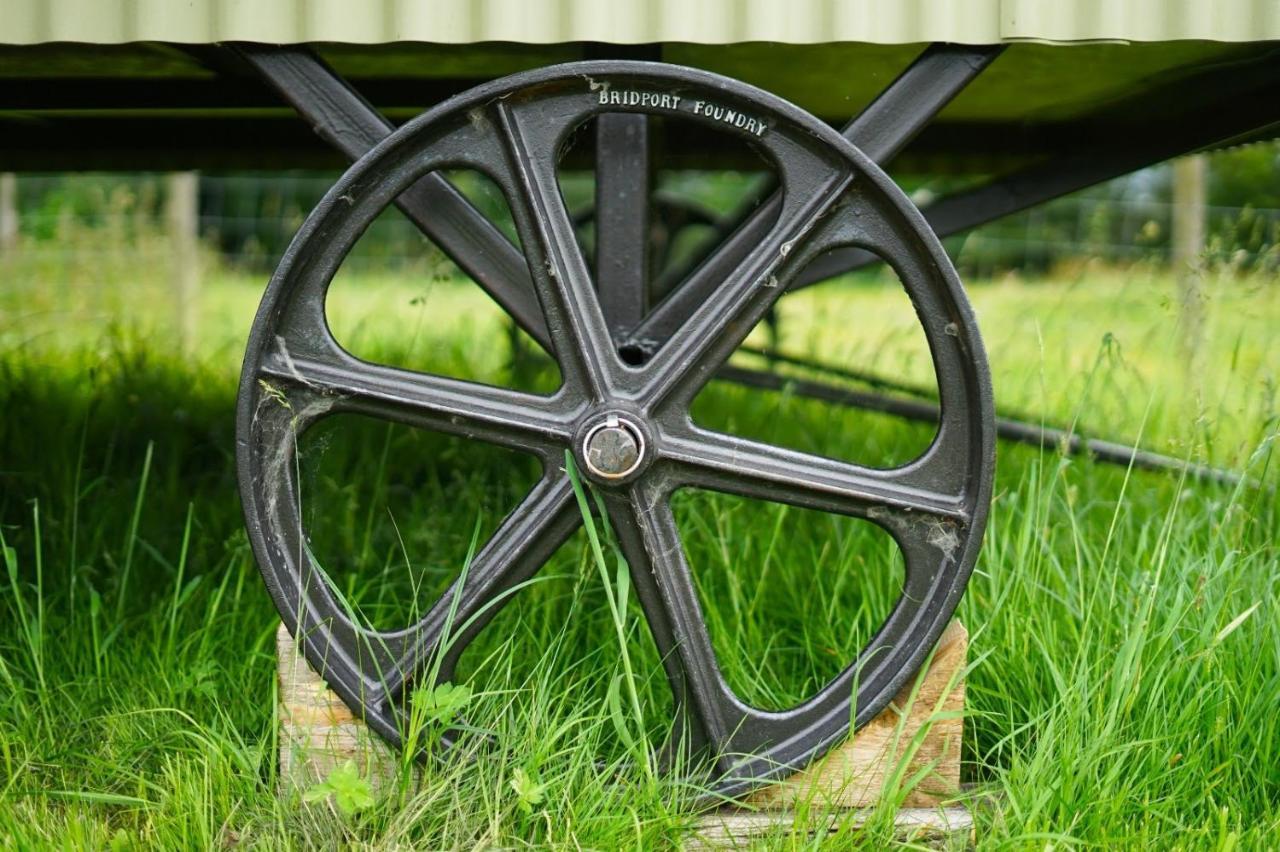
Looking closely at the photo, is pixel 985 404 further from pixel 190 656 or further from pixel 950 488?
pixel 190 656

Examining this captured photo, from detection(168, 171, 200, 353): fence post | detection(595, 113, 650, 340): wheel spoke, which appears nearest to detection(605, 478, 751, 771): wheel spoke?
detection(595, 113, 650, 340): wheel spoke

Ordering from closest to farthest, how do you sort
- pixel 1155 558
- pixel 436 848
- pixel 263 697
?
pixel 436 848, pixel 263 697, pixel 1155 558

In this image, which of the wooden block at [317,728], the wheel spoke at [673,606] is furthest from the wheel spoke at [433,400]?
the wooden block at [317,728]

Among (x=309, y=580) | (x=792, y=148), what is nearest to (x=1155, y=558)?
(x=792, y=148)

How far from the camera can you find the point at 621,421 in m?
1.97

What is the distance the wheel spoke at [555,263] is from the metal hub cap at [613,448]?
62 mm

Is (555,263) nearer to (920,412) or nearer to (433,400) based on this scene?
(433,400)

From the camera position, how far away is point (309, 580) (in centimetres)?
202

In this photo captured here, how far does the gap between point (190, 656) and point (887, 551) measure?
154 centimetres

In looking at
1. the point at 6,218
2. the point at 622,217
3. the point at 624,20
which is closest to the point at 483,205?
the point at 6,218

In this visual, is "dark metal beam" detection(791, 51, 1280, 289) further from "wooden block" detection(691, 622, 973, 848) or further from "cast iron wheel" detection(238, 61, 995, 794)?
"wooden block" detection(691, 622, 973, 848)

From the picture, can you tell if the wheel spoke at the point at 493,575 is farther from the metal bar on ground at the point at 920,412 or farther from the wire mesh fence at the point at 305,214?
the wire mesh fence at the point at 305,214

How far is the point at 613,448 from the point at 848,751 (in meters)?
0.67

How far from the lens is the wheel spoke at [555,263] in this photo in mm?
2002
